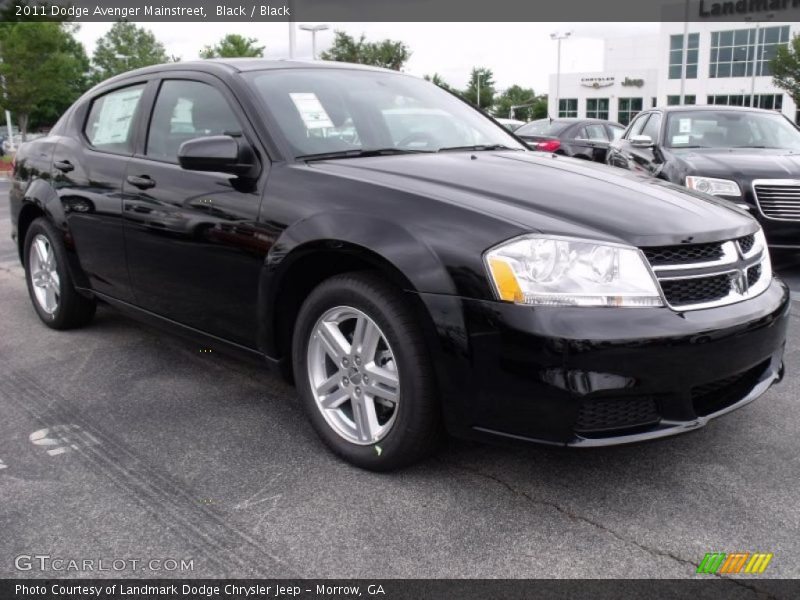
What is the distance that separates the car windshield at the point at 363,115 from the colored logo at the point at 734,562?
81.8 inches

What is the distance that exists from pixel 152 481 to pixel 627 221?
1956mm

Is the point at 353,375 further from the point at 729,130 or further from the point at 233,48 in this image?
the point at 233,48

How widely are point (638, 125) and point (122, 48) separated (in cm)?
6763

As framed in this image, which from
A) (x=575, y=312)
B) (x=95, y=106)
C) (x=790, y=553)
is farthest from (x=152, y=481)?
(x=95, y=106)

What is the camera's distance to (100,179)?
4113 mm

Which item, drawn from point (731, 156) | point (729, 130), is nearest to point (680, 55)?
point (729, 130)

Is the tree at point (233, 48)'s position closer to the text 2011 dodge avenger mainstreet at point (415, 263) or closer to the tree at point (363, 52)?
the tree at point (363, 52)

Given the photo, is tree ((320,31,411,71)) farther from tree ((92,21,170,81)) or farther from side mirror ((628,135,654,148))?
tree ((92,21,170,81))

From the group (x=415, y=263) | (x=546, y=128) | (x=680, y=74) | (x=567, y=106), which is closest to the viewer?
(x=415, y=263)

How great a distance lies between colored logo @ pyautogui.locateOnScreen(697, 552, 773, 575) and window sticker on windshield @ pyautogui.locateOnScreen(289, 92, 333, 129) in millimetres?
2274

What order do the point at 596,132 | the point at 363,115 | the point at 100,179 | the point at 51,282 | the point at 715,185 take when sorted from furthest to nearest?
the point at 596,132, the point at 715,185, the point at 51,282, the point at 100,179, the point at 363,115

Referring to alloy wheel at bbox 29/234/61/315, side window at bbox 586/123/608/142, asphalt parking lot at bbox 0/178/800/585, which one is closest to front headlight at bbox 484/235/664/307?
asphalt parking lot at bbox 0/178/800/585

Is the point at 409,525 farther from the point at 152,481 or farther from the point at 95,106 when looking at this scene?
the point at 95,106

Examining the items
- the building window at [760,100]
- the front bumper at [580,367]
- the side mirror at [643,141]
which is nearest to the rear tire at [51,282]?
the front bumper at [580,367]
